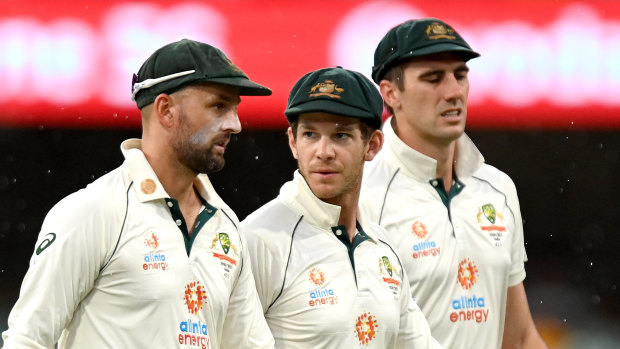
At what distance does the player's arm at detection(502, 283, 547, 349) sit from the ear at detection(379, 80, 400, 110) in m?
0.94

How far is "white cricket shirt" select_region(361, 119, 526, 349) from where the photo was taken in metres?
4.98

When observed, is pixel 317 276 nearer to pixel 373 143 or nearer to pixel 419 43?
pixel 373 143

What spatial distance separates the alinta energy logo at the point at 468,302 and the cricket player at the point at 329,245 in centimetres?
35

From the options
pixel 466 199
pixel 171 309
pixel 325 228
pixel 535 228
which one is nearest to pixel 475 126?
pixel 535 228

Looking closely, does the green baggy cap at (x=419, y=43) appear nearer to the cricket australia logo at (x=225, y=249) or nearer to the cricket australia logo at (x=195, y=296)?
the cricket australia logo at (x=225, y=249)

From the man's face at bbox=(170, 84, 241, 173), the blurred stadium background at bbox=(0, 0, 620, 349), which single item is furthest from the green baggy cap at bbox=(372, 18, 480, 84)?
the blurred stadium background at bbox=(0, 0, 620, 349)

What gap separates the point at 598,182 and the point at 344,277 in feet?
19.2

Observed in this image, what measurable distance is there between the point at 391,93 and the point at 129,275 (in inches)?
69.7

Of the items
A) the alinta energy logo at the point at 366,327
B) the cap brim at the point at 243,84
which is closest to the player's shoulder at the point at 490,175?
the alinta energy logo at the point at 366,327

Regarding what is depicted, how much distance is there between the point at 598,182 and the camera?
9883mm

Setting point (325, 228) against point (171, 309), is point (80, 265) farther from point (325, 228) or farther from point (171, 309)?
point (325, 228)

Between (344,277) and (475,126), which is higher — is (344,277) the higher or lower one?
the higher one

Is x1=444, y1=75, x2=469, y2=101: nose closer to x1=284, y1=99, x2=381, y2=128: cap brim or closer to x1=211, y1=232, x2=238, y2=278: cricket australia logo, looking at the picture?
x1=284, y1=99, x2=381, y2=128: cap brim

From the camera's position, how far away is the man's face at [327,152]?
14.7 ft
